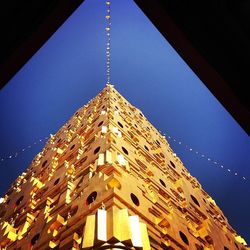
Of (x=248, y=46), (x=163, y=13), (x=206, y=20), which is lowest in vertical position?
(x=248, y=46)

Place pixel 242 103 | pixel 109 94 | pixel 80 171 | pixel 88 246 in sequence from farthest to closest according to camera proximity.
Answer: pixel 109 94 → pixel 80 171 → pixel 88 246 → pixel 242 103

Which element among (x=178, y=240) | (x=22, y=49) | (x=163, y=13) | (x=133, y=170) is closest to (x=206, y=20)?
(x=163, y=13)

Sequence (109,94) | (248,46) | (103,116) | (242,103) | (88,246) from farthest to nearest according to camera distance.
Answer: (109,94) < (103,116) < (88,246) < (242,103) < (248,46)

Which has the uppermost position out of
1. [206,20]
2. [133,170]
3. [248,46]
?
[206,20]

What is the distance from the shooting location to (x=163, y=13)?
1480 millimetres

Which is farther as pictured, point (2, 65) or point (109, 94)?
point (109, 94)

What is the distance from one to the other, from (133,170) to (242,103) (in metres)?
3.33

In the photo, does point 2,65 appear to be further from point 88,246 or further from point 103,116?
point 103,116

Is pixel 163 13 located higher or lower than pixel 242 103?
higher

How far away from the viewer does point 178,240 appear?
368 centimetres

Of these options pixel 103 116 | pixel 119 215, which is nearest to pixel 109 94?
pixel 103 116

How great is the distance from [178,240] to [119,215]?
1385 mm

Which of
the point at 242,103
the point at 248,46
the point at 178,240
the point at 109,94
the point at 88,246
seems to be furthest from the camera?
the point at 109,94

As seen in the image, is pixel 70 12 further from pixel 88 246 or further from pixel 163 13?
pixel 88 246
